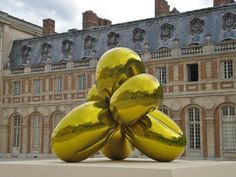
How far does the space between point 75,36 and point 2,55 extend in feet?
19.6

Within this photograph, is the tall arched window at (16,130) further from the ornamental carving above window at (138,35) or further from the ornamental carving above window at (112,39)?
the ornamental carving above window at (138,35)

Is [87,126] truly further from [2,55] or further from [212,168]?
[2,55]

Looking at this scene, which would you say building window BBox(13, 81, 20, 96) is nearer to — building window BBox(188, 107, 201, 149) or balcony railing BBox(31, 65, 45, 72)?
balcony railing BBox(31, 65, 45, 72)

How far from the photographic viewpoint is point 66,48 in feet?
108

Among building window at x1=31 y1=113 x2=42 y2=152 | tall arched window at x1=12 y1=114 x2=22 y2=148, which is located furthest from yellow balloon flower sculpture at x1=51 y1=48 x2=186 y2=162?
tall arched window at x1=12 y1=114 x2=22 y2=148

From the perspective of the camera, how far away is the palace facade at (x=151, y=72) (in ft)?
82.0

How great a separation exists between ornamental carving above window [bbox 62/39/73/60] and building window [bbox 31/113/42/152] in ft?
15.2

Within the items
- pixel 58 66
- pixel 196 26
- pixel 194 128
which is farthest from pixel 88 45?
pixel 194 128

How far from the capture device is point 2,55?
113 ft

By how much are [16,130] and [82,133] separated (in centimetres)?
2550

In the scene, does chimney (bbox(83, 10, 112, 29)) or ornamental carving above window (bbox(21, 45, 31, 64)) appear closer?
chimney (bbox(83, 10, 112, 29))

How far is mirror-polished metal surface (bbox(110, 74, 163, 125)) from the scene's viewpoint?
8.10 metres

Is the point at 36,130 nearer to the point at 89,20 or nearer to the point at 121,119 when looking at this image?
the point at 89,20

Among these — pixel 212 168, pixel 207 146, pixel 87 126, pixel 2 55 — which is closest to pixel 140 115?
pixel 87 126
